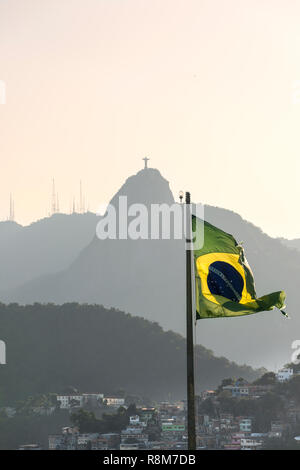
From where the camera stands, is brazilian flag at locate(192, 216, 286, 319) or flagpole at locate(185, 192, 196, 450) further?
brazilian flag at locate(192, 216, 286, 319)

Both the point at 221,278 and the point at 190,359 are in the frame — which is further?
the point at 221,278

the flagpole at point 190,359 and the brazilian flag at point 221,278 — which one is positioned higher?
the brazilian flag at point 221,278

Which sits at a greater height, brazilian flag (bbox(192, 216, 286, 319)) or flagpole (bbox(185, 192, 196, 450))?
brazilian flag (bbox(192, 216, 286, 319))

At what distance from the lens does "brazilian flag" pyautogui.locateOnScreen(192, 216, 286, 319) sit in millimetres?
31844

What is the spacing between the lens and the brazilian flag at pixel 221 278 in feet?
104

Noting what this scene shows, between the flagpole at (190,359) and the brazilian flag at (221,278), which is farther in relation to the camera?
the brazilian flag at (221,278)

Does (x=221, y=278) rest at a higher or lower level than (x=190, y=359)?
higher

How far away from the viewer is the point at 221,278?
3244 cm
